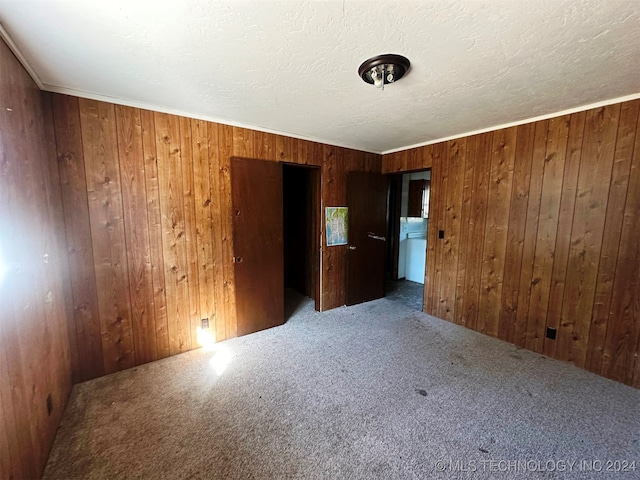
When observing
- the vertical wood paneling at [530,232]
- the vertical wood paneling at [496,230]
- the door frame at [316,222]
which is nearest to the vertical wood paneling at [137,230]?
the door frame at [316,222]

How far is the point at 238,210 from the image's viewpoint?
2801 millimetres

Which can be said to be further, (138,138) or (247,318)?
(247,318)

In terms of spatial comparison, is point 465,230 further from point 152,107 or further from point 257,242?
point 152,107

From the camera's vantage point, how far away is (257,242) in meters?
2.97

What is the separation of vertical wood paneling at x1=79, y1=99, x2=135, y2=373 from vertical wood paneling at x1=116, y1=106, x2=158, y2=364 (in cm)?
4

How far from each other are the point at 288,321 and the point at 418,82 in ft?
9.44

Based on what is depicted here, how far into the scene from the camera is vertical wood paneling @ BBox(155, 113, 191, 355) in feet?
7.79

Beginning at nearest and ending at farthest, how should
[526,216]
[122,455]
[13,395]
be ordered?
[13,395] < [122,455] < [526,216]

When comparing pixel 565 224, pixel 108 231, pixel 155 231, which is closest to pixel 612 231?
pixel 565 224

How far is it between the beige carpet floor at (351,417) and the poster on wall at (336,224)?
148cm

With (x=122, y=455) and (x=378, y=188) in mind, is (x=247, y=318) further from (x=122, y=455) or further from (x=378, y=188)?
(x=378, y=188)

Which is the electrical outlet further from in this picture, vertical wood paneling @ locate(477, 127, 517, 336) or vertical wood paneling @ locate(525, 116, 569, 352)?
vertical wood paneling @ locate(477, 127, 517, 336)

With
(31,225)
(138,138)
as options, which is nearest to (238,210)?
(138,138)

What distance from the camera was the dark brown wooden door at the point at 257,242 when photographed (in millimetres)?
2814
